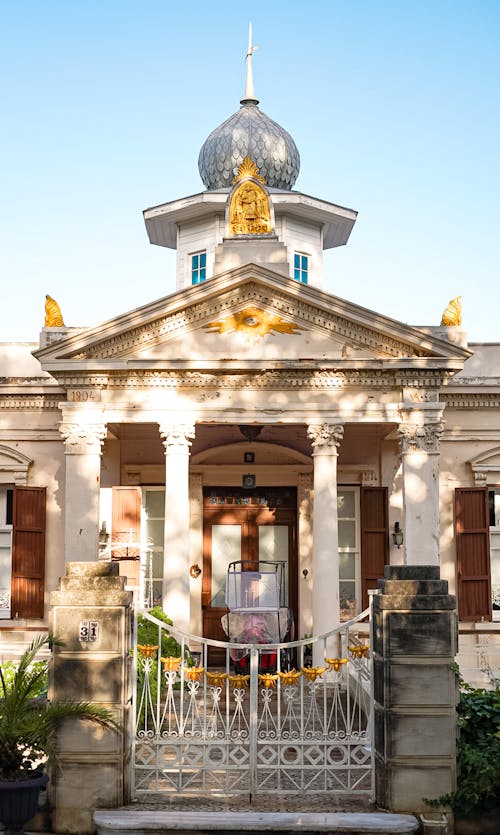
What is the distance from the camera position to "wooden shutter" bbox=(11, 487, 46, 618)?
17.9 metres

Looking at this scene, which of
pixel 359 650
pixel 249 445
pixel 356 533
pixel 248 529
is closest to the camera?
pixel 359 650

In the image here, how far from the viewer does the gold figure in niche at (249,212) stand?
17781 millimetres

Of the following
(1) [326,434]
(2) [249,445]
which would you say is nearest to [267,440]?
(2) [249,445]

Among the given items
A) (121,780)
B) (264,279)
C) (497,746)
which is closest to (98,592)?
(121,780)

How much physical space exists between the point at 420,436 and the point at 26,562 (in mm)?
7225

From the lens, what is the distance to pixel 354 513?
19422mm

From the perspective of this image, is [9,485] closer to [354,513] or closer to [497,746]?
[354,513]

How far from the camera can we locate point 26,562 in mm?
17906

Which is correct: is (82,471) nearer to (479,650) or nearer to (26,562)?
(26,562)

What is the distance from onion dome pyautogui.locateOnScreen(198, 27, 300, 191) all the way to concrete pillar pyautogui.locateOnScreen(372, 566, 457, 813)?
1849cm

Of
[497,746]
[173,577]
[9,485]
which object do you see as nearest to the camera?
[497,746]

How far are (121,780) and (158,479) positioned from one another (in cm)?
1151

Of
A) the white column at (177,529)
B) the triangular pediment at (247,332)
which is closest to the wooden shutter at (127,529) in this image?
the white column at (177,529)

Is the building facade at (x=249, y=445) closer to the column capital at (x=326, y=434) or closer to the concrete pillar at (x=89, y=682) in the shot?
the column capital at (x=326, y=434)
